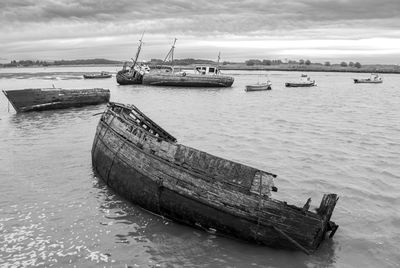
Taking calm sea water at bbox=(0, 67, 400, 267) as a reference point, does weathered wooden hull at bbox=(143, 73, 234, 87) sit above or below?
above

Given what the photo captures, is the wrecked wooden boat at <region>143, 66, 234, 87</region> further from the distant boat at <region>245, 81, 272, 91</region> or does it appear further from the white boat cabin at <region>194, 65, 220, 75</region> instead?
the distant boat at <region>245, 81, 272, 91</region>

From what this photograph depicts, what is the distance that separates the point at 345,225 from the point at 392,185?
4.11m

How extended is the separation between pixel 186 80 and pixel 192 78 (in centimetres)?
105

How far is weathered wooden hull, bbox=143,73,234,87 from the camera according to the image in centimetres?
5844

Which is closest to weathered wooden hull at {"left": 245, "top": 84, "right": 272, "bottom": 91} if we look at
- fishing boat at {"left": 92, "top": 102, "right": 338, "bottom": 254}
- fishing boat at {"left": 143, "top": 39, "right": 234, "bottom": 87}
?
fishing boat at {"left": 143, "top": 39, "right": 234, "bottom": 87}

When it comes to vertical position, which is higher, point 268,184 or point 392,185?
point 268,184

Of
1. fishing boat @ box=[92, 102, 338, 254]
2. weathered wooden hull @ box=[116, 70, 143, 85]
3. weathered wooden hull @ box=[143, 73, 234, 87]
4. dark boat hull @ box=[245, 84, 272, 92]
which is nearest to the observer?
fishing boat @ box=[92, 102, 338, 254]

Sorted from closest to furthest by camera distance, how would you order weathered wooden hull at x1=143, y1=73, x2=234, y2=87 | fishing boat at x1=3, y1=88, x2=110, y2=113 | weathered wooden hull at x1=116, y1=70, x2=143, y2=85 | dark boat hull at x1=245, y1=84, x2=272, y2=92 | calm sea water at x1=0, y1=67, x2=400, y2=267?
calm sea water at x1=0, y1=67, x2=400, y2=267
fishing boat at x1=3, y1=88, x2=110, y2=113
dark boat hull at x1=245, y1=84, x2=272, y2=92
weathered wooden hull at x1=143, y1=73, x2=234, y2=87
weathered wooden hull at x1=116, y1=70, x2=143, y2=85

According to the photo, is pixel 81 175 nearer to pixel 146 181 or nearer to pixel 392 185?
pixel 146 181

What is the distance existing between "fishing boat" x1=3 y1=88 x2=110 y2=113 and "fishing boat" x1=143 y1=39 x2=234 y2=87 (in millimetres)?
25177

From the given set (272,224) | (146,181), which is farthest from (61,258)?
(272,224)

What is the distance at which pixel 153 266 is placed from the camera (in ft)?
27.2

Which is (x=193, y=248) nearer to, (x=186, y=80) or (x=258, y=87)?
(x=186, y=80)

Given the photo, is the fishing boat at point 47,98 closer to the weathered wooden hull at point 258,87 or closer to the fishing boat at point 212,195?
the fishing boat at point 212,195
